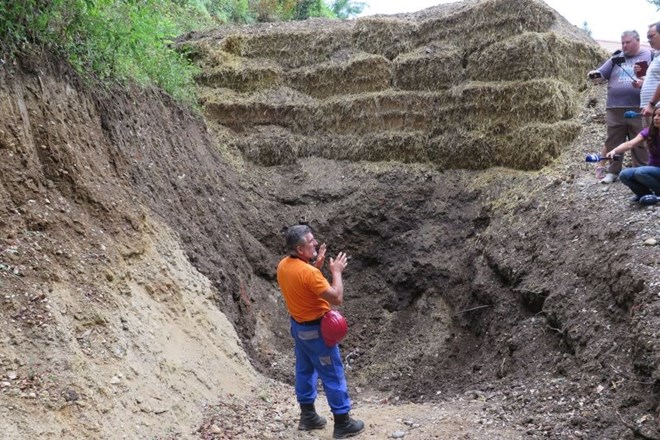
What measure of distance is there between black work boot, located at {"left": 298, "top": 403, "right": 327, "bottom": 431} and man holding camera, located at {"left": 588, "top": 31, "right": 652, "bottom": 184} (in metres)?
4.61

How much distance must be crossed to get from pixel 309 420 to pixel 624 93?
5.62 m

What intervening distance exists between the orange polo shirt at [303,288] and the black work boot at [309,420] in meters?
0.83

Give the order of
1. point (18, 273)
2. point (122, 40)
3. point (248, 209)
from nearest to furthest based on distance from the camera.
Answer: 1. point (18, 273)
2. point (122, 40)
3. point (248, 209)

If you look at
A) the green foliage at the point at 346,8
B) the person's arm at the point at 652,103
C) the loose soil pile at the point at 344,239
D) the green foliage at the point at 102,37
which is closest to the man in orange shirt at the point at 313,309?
the loose soil pile at the point at 344,239

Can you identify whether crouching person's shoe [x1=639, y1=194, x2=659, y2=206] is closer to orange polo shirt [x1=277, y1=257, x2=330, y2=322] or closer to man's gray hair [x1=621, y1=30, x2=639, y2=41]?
man's gray hair [x1=621, y1=30, x2=639, y2=41]

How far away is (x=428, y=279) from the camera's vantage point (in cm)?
838

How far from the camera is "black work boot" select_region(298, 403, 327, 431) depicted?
16.3ft

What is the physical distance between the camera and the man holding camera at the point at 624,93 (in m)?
7.20

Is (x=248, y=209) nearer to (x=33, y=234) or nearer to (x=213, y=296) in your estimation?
(x=213, y=296)

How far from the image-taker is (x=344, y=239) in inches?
360

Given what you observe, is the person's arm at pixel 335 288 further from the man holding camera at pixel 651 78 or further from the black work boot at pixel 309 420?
the man holding camera at pixel 651 78

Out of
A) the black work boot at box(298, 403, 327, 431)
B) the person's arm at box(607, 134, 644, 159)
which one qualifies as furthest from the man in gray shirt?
the black work boot at box(298, 403, 327, 431)

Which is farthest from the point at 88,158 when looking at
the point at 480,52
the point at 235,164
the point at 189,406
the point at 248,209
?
the point at 480,52

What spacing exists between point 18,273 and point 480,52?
25.6 ft
